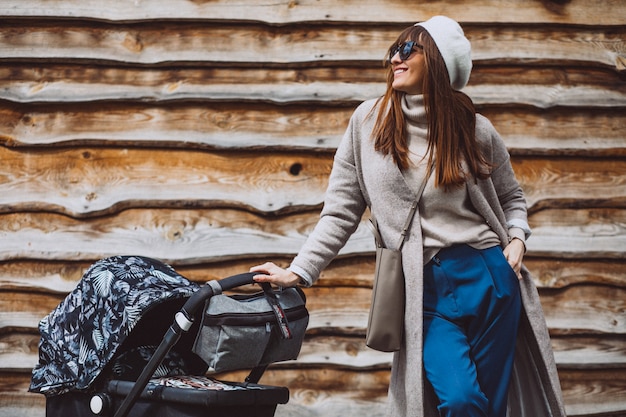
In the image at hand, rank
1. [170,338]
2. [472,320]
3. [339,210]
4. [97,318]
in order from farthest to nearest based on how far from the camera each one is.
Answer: [339,210], [472,320], [97,318], [170,338]

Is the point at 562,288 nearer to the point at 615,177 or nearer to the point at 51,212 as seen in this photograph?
the point at 615,177

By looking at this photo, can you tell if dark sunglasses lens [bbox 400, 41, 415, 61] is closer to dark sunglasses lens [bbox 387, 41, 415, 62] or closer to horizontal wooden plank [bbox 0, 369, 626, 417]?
dark sunglasses lens [bbox 387, 41, 415, 62]

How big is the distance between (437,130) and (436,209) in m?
0.29

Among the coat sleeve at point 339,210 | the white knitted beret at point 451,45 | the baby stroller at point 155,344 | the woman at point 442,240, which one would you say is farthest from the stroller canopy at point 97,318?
the white knitted beret at point 451,45

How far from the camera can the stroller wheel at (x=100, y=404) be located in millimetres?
2662

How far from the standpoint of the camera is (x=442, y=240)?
3.00 metres

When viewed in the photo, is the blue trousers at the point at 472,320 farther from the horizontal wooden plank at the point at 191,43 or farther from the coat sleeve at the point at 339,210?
the horizontal wooden plank at the point at 191,43

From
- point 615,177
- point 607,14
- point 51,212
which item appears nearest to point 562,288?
point 615,177

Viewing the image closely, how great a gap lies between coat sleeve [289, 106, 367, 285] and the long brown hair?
150 millimetres

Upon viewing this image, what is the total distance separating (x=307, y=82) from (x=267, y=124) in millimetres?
318

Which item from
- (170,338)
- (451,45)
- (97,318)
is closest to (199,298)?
(170,338)

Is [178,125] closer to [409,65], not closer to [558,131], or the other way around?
[409,65]

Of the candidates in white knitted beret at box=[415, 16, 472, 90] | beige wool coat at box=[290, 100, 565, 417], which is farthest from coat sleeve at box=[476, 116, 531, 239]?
white knitted beret at box=[415, 16, 472, 90]

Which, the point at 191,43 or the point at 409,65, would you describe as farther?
the point at 191,43
